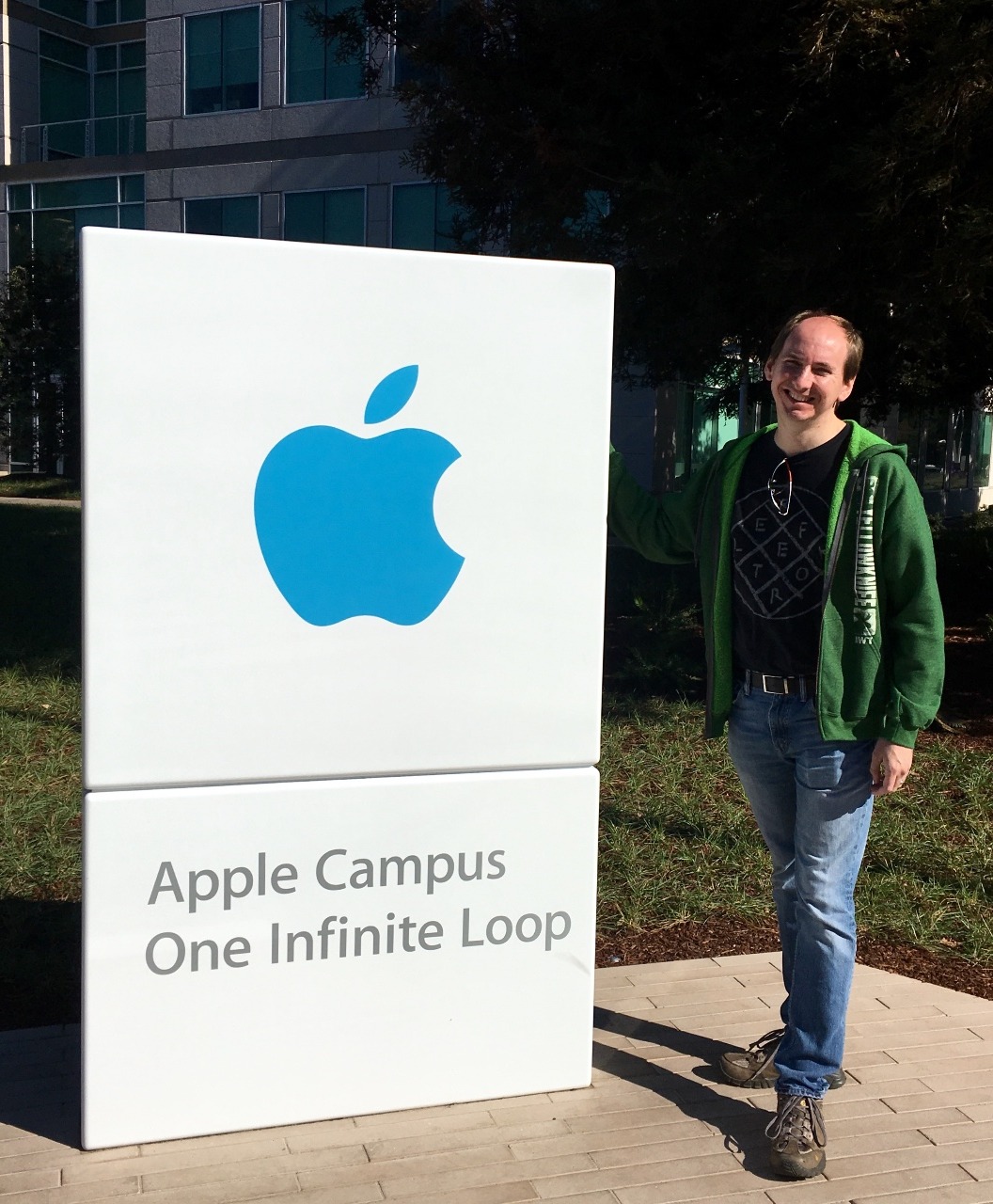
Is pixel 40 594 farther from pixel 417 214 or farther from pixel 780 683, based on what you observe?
pixel 417 214

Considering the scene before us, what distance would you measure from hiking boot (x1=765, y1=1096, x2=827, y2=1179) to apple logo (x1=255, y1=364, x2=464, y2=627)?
151 centimetres

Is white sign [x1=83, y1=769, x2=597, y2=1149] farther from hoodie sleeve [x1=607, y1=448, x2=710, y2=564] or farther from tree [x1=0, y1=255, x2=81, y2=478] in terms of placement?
tree [x1=0, y1=255, x2=81, y2=478]

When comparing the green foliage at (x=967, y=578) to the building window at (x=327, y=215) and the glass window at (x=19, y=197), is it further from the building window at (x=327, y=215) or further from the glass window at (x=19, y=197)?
the glass window at (x=19, y=197)

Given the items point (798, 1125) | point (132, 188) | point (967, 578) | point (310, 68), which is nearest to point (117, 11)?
point (132, 188)

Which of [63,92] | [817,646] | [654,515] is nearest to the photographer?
[817,646]

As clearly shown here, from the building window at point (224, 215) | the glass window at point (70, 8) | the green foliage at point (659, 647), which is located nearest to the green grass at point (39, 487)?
the building window at point (224, 215)

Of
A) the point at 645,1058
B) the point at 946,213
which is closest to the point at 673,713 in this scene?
the point at 946,213

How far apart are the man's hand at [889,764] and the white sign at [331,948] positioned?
719mm

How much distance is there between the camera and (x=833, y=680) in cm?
316

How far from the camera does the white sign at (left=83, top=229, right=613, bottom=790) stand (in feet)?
9.80

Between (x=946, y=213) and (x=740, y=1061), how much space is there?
212 inches

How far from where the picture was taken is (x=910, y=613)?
3.15m

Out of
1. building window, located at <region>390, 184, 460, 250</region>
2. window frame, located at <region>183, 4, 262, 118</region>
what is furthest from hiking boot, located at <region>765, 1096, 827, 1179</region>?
window frame, located at <region>183, 4, 262, 118</region>

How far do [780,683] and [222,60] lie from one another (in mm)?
26427
